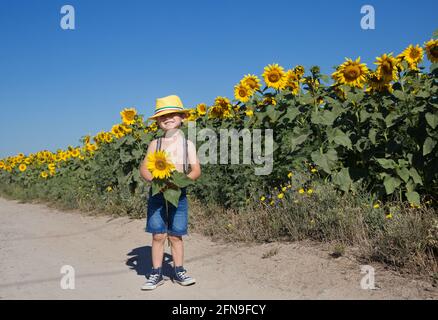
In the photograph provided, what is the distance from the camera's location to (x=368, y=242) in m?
4.38

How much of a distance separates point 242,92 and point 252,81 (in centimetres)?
22

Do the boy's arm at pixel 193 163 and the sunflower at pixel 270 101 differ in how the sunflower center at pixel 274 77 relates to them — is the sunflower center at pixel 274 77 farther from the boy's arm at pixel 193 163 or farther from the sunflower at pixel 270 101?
the boy's arm at pixel 193 163

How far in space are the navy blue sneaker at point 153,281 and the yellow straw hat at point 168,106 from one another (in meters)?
1.38

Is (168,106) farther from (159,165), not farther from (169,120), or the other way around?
(159,165)

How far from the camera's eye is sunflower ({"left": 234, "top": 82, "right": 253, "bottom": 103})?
6.94 meters

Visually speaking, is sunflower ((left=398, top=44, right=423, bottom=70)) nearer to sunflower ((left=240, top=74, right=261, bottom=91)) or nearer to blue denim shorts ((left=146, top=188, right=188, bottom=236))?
sunflower ((left=240, top=74, right=261, bottom=91))

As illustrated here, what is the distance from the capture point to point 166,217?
4156 mm

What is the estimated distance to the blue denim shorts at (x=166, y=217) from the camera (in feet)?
13.4

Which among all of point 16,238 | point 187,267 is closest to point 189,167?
point 187,267

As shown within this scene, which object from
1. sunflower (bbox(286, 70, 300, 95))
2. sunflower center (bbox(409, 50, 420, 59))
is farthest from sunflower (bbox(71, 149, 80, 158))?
sunflower center (bbox(409, 50, 420, 59))

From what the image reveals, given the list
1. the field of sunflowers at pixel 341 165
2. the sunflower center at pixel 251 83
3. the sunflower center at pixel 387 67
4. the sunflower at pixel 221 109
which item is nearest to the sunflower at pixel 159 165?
the field of sunflowers at pixel 341 165

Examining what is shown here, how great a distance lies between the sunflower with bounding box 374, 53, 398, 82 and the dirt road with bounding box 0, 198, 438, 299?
A: 214 centimetres
